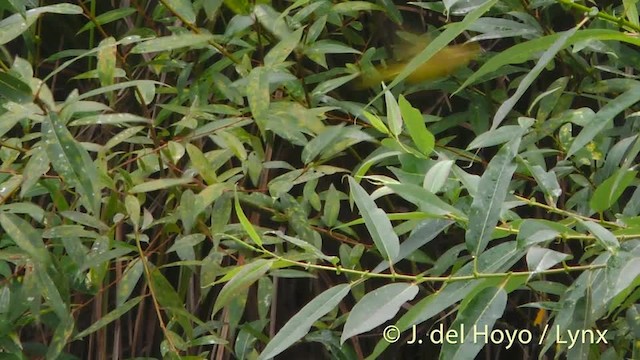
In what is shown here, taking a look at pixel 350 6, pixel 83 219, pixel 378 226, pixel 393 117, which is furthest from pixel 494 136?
pixel 83 219

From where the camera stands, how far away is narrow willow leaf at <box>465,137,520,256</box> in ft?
2.40

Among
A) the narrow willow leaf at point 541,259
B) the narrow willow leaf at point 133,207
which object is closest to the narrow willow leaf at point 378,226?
the narrow willow leaf at point 541,259

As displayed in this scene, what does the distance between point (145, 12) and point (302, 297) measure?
47 centimetres

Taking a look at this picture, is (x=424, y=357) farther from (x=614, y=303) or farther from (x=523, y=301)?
(x=614, y=303)

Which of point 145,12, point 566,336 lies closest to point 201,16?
point 145,12

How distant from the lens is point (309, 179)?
1.17 meters

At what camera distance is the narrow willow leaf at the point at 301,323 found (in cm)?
74

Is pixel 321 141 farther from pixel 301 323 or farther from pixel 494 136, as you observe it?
pixel 301 323

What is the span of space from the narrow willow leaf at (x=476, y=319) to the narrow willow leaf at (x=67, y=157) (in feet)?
1.32

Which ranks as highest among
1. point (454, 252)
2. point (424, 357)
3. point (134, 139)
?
point (134, 139)

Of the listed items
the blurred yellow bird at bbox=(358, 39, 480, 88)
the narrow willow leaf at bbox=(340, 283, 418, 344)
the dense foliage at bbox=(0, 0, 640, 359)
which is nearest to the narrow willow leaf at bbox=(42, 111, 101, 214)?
the dense foliage at bbox=(0, 0, 640, 359)

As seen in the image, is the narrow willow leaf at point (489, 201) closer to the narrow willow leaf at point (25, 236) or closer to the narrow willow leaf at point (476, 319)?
the narrow willow leaf at point (476, 319)

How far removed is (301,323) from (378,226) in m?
0.09

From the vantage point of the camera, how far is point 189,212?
113cm
